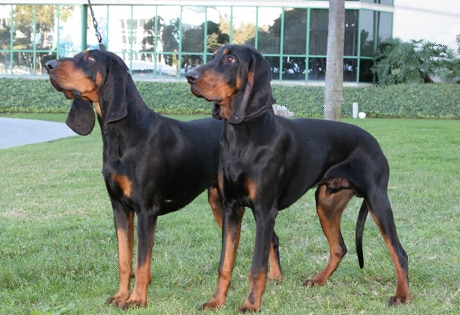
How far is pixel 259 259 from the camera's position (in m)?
4.52

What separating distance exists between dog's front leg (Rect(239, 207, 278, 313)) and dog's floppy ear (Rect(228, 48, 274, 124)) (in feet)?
2.21

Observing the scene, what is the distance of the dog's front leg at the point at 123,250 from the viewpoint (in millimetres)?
4793

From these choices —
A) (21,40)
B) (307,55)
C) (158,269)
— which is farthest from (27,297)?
(21,40)

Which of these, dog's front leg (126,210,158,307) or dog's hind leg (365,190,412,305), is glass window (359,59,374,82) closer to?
dog's hind leg (365,190,412,305)

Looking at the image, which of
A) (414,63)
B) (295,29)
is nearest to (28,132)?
(295,29)

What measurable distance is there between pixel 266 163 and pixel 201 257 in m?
1.83

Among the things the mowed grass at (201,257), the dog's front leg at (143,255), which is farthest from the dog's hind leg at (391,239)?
the dog's front leg at (143,255)

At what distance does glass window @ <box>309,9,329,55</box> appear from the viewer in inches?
1337

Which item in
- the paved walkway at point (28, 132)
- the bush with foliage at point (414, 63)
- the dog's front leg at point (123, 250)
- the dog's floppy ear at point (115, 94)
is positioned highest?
the bush with foliage at point (414, 63)

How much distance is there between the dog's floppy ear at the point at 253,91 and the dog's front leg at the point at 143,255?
0.95m

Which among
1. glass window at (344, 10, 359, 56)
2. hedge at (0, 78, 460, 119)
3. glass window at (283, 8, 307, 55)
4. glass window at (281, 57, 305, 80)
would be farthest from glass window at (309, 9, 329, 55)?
hedge at (0, 78, 460, 119)

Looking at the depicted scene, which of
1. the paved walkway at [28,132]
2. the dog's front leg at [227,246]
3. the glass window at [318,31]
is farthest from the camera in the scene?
the glass window at [318,31]

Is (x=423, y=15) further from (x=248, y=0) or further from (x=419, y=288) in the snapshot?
(x=419, y=288)

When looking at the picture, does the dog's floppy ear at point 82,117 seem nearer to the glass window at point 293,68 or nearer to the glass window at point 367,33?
the glass window at point 293,68
